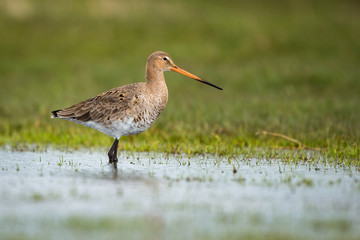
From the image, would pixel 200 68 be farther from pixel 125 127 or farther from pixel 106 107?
pixel 125 127

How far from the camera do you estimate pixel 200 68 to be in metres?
20.5

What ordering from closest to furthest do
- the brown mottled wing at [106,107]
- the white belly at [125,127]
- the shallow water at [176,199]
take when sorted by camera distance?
the shallow water at [176,199], the white belly at [125,127], the brown mottled wing at [106,107]

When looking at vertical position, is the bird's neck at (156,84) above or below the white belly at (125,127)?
above

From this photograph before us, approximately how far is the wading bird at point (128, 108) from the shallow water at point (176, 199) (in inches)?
21.1

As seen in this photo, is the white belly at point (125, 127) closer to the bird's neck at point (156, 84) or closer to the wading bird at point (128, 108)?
the wading bird at point (128, 108)

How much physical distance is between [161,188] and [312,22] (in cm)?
1902

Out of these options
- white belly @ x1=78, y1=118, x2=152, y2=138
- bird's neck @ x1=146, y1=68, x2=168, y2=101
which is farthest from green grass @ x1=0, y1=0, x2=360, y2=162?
bird's neck @ x1=146, y1=68, x2=168, y2=101

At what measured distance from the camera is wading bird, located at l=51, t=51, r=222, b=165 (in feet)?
31.4

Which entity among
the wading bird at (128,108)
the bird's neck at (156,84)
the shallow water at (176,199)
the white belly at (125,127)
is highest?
the bird's neck at (156,84)

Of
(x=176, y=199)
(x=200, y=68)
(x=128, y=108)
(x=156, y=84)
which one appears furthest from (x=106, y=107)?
(x=200, y=68)

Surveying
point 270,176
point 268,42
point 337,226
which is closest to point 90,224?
point 337,226

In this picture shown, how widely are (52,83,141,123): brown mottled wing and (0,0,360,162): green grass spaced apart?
3.52 ft

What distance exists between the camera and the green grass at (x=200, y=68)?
38.7 ft

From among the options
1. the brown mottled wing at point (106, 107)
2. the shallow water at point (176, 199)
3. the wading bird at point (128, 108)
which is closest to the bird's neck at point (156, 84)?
the wading bird at point (128, 108)
